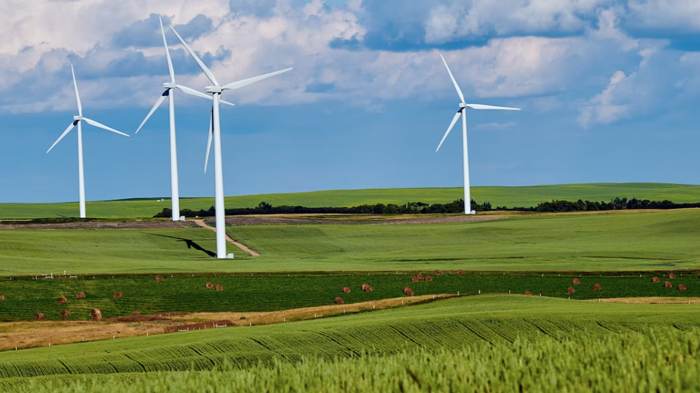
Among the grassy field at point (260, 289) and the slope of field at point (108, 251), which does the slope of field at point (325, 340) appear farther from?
the slope of field at point (108, 251)

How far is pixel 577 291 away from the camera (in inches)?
2184

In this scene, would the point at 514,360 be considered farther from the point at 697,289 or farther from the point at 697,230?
the point at 697,230

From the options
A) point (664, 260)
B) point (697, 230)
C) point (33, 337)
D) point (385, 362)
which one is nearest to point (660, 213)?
point (697, 230)

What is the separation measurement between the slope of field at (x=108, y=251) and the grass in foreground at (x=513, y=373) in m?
56.4

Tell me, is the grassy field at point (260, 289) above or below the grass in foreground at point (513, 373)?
below

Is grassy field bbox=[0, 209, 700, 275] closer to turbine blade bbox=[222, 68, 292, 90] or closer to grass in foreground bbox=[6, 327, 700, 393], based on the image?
turbine blade bbox=[222, 68, 292, 90]

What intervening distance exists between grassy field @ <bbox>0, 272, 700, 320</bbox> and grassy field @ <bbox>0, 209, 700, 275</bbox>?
621 centimetres

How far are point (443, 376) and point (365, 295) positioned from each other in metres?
40.5

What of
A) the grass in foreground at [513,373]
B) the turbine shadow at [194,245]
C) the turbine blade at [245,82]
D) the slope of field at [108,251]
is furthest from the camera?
the turbine shadow at [194,245]

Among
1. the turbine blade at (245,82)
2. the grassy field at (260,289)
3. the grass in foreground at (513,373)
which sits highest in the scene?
the turbine blade at (245,82)

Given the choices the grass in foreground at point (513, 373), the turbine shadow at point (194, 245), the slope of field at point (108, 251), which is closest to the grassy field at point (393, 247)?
the slope of field at point (108, 251)

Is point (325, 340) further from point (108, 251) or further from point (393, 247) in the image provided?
point (393, 247)

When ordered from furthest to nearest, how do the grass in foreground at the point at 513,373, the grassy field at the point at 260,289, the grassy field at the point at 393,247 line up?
the grassy field at the point at 393,247, the grassy field at the point at 260,289, the grass in foreground at the point at 513,373

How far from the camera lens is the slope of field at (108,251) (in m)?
74.9
